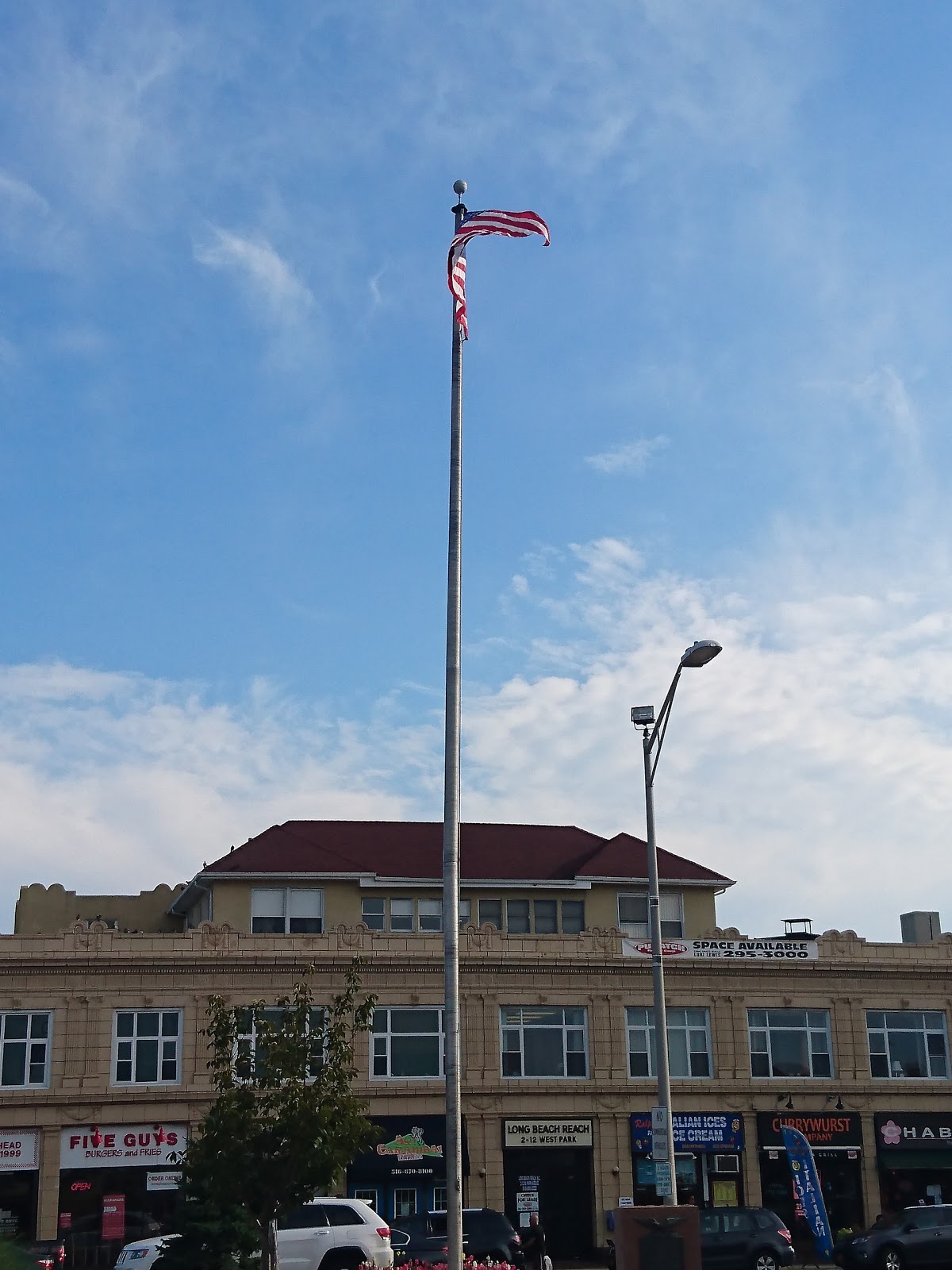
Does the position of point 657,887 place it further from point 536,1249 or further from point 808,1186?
point 808,1186

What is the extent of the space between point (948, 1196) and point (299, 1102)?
91.0 feet

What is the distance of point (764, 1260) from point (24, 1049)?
19.5m

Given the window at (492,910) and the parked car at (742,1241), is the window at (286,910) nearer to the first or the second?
the window at (492,910)

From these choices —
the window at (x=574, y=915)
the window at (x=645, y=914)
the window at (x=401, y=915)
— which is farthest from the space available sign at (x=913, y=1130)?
the window at (x=401, y=915)

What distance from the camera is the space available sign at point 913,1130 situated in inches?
1702

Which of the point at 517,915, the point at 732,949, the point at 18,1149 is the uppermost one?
the point at 517,915

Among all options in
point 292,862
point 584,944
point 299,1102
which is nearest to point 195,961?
point 292,862

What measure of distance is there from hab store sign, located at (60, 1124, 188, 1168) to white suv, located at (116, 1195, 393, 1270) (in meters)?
9.80

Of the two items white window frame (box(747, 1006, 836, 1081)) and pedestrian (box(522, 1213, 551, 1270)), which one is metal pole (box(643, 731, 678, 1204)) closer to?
pedestrian (box(522, 1213, 551, 1270))

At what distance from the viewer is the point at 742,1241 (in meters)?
33.7

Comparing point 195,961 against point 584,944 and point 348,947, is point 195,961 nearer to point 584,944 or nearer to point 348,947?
point 348,947

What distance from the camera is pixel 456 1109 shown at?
800 inches

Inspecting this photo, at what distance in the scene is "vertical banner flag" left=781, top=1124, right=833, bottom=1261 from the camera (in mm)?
39188

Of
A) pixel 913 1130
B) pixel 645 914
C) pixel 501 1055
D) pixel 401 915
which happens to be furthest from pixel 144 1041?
pixel 913 1130
